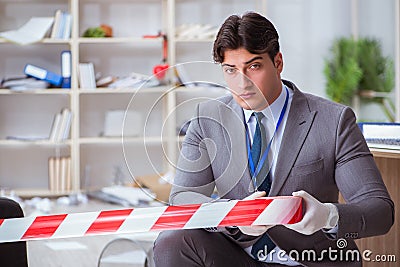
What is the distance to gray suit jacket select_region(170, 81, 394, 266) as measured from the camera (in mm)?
1763

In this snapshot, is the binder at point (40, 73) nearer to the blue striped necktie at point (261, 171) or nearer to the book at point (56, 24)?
the book at point (56, 24)

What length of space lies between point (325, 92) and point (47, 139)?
7.73 ft

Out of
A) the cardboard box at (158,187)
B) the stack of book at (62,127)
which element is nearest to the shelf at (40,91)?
the stack of book at (62,127)

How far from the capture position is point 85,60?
6.14 m

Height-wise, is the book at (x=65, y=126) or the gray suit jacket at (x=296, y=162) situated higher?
the gray suit jacket at (x=296, y=162)

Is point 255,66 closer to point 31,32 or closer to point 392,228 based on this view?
point 392,228

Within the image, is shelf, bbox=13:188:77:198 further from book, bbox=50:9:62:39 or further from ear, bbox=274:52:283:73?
ear, bbox=274:52:283:73

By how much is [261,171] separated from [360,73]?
4376mm

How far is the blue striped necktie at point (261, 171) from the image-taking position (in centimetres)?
178

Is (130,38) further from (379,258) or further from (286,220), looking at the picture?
(286,220)

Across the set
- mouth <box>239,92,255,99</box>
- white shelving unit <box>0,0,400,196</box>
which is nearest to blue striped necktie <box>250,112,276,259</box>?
mouth <box>239,92,255,99</box>

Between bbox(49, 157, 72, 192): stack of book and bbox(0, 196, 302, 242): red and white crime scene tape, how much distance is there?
4.33 meters

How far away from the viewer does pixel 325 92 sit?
6293 mm

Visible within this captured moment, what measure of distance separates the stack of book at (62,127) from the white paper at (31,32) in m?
0.62
